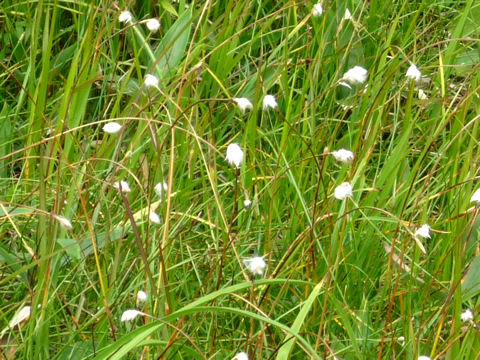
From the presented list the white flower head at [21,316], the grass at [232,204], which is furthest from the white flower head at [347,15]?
the white flower head at [21,316]

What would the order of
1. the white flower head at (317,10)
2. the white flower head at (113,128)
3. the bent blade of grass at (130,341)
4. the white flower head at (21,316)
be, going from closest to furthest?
the bent blade of grass at (130,341), the white flower head at (21,316), the white flower head at (113,128), the white flower head at (317,10)

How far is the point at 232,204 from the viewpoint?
1987 millimetres

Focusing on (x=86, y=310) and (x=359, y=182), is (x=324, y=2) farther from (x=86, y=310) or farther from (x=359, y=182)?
(x=86, y=310)

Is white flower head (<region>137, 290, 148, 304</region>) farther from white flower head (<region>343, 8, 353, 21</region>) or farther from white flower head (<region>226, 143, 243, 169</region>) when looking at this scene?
white flower head (<region>343, 8, 353, 21</region>)

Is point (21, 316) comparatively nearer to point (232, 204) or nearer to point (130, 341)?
point (130, 341)

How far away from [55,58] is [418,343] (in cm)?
125

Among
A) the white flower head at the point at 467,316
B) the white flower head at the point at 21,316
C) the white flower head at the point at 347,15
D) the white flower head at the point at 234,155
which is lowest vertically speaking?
the white flower head at the point at 467,316

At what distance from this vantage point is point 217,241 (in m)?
1.79

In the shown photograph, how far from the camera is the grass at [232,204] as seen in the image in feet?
5.21

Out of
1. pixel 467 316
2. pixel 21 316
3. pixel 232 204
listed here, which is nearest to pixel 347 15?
pixel 232 204

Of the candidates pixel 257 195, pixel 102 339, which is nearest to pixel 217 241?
pixel 257 195

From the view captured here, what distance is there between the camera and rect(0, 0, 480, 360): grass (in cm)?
159

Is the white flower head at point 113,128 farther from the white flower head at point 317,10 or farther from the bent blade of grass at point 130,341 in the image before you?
the white flower head at point 317,10

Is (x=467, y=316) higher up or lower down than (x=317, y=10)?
lower down
